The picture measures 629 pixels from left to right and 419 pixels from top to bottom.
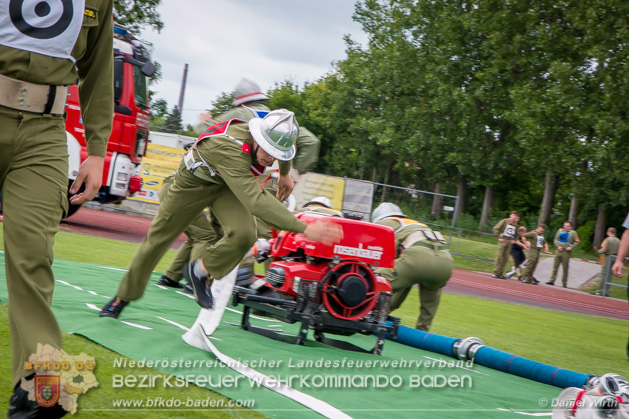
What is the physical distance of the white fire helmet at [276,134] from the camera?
558 cm

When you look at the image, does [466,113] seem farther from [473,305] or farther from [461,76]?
[473,305]

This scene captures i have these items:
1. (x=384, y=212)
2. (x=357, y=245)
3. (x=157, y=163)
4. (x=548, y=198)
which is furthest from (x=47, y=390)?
(x=548, y=198)

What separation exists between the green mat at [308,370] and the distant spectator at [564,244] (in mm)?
18406

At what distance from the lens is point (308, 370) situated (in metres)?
5.18

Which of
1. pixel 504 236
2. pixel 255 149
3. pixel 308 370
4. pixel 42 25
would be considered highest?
pixel 42 25

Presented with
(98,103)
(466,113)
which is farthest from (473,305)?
(466,113)

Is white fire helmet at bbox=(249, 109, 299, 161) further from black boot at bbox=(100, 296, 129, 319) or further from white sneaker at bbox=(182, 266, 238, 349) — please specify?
black boot at bbox=(100, 296, 129, 319)

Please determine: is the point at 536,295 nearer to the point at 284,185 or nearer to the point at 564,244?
the point at 564,244

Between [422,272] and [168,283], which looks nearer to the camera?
[422,272]

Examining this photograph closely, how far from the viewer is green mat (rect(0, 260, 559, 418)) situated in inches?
174

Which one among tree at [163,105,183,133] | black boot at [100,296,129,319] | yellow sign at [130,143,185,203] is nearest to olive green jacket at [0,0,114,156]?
black boot at [100,296,129,319]

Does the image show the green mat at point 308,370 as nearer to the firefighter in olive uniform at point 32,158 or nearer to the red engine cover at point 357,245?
the red engine cover at point 357,245

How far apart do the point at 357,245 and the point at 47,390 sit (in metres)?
3.94

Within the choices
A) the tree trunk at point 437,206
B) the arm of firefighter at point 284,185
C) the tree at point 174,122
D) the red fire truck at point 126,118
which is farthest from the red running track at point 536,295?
the tree at point 174,122
